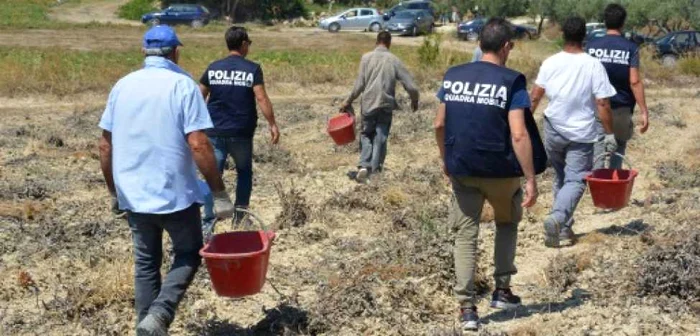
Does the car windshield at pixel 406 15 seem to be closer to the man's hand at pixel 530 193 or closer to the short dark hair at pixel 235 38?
the short dark hair at pixel 235 38

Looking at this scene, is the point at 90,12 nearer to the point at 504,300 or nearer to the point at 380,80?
the point at 380,80

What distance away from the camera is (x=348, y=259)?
21.4ft

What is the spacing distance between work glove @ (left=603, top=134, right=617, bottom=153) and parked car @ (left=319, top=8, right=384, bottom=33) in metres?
38.0

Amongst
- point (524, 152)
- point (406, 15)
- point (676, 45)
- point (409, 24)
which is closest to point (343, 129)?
point (524, 152)

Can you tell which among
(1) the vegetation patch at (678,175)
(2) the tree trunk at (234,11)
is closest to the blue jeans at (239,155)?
(1) the vegetation patch at (678,175)

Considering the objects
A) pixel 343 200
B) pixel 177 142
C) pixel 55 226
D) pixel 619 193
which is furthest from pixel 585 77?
pixel 55 226

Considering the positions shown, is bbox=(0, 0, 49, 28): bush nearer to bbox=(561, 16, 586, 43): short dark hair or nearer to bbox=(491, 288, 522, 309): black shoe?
bbox=(561, 16, 586, 43): short dark hair

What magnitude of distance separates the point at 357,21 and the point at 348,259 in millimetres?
39142

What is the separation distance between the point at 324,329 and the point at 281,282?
0.97 metres

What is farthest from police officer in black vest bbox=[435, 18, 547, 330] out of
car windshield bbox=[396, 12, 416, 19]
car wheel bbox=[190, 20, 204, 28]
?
car wheel bbox=[190, 20, 204, 28]

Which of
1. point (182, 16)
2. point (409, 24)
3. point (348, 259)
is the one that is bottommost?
point (182, 16)

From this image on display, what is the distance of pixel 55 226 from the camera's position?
7.30 m

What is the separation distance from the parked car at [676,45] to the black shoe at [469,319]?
23.2 meters

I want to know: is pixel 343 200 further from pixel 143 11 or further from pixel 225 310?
pixel 143 11
